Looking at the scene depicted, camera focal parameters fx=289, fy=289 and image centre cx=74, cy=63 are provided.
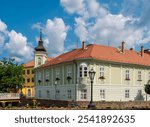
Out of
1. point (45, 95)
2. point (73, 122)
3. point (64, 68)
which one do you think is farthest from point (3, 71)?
point (73, 122)

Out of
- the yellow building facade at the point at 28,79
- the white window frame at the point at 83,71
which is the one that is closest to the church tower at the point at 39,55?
the white window frame at the point at 83,71

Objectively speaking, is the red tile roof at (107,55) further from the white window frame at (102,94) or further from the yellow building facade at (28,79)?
the yellow building facade at (28,79)

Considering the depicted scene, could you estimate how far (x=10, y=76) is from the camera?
190ft

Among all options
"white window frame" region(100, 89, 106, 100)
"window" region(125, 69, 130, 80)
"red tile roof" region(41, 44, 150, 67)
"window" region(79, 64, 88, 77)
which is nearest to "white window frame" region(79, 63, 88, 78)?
"window" region(79, 64, 88, 77)

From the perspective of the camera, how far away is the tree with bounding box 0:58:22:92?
56.6 metres

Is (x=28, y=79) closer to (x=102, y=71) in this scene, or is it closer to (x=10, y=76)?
(x=10, y=76)

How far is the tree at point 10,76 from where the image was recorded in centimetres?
5659

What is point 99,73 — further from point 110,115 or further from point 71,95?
point 110,115

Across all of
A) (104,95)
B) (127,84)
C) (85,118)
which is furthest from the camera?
(127,84)

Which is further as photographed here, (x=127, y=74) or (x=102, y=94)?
(x=127, y=74)

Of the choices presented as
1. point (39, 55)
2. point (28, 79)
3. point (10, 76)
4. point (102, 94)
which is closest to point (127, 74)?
point (102, 94)

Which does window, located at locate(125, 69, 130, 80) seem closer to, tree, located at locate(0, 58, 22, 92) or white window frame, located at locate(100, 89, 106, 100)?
white window frame, located at locate(100, 89, 106, 100)

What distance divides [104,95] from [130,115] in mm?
31818

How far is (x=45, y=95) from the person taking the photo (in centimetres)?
4556
